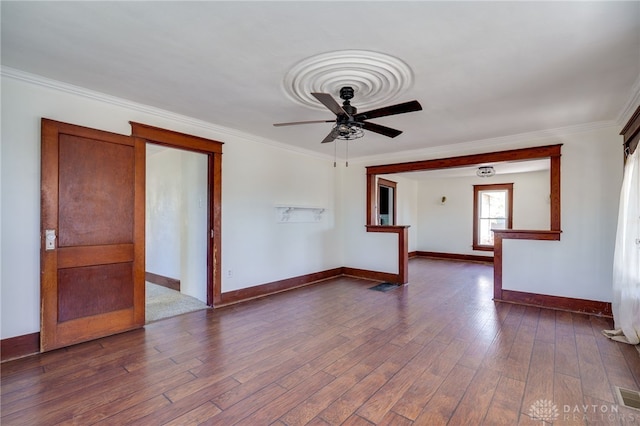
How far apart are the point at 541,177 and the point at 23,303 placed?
376 inches

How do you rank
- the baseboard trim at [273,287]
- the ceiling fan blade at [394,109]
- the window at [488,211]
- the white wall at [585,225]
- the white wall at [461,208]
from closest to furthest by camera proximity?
the ceiling fan blade at [394,109] → the white wall at [585,225] → the baseboard trim at [273,287] → the white wall at [461,208] → the window at [488,211]

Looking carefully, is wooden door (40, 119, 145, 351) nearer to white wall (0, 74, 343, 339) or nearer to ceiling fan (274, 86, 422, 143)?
white wall (0, 74, 343, 339)

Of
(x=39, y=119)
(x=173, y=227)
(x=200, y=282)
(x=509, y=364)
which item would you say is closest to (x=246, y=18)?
(x=39, y=119)

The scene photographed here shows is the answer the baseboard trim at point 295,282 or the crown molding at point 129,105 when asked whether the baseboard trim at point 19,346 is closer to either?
the baseboard trim at point 295,282

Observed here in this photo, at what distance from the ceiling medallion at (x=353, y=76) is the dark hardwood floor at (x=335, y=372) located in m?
2.43

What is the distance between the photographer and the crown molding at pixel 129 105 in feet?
8.75

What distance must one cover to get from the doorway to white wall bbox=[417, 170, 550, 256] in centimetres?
692

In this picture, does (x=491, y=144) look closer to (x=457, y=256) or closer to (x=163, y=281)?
(x=457, y=256)

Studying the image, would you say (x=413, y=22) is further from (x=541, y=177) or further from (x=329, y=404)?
(x=541, y=177)

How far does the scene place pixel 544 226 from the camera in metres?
7.53

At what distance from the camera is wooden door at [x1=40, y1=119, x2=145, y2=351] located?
110 inches

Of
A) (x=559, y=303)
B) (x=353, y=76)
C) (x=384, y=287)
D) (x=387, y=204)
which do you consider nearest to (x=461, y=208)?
(x=387, y=204)

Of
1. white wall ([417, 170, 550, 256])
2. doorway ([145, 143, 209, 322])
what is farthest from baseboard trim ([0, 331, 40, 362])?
white wall ([417, 170, 550, 256])

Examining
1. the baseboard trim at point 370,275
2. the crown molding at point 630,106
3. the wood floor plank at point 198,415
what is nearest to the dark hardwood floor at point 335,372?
the wood floor plank at point 198,415
